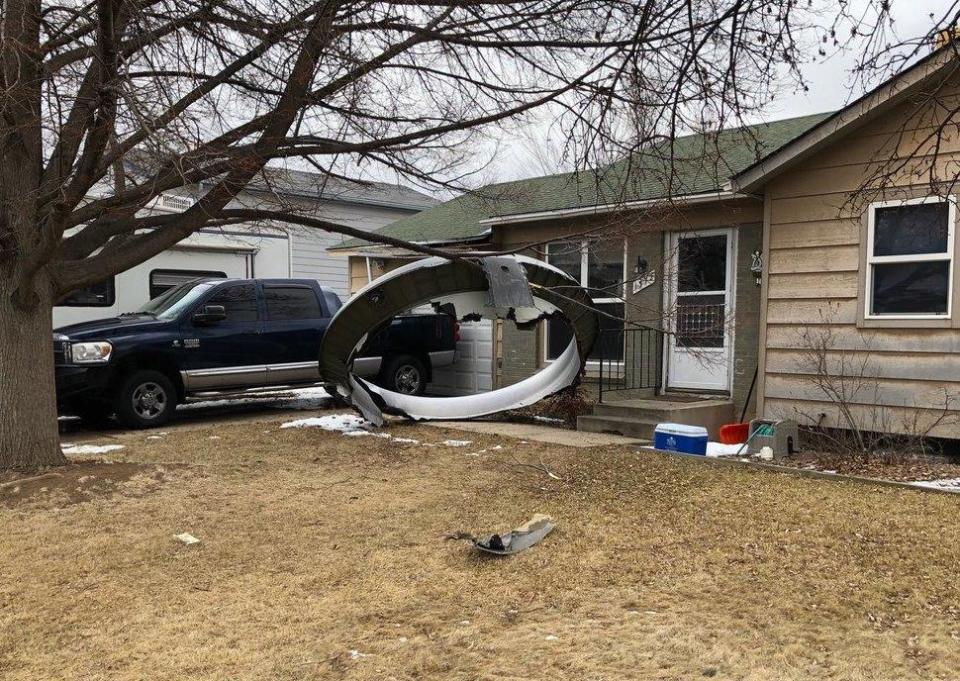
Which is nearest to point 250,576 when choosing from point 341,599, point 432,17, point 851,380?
point 341,599

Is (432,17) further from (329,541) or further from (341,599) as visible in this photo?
(341,599)

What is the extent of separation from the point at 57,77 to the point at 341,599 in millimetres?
4965

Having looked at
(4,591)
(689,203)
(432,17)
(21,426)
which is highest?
(432,17)

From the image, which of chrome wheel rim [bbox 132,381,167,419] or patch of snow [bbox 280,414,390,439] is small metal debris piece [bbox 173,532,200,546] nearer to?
patch of snow [bbox 280,414,390,439]

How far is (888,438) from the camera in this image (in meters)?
7.85

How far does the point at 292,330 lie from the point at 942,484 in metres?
8.39

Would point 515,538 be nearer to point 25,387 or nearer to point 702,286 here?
point 25,387

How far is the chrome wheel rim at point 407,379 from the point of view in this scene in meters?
12.3

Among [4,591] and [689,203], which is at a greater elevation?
[689,203]

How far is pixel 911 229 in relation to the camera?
305 inches

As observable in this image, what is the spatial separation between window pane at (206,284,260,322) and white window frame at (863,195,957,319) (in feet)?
25.9

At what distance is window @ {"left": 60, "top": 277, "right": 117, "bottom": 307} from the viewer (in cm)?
1193

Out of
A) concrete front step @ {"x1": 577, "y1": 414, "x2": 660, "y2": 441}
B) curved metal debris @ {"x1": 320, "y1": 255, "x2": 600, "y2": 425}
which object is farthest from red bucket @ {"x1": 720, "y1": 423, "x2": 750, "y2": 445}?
curved metal debris @ {"x1": 320, "y1": 255, "x2": 600, "y2": 425}

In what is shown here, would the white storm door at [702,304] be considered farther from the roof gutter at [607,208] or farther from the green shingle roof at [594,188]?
the green shingle roof at [594,188]
